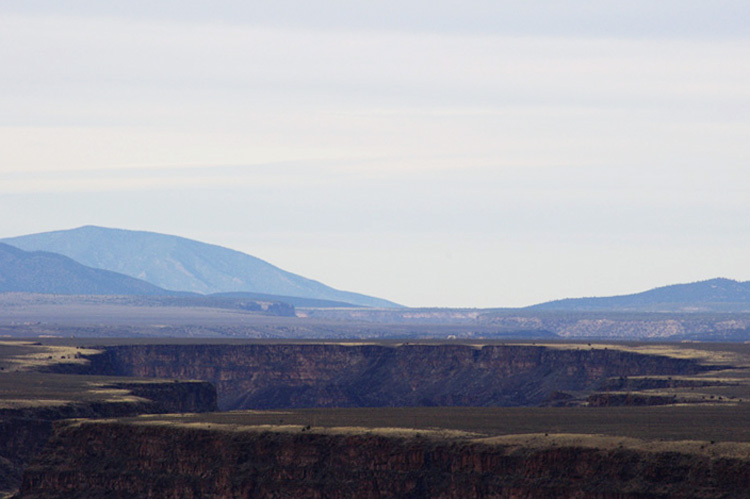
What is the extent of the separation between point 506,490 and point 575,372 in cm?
10760

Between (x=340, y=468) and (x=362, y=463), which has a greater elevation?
(x=362, y=463)

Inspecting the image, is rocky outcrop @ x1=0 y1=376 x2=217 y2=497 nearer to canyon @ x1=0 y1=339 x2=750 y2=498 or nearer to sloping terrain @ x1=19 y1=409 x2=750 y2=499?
canyon @ x1=0 y1=339 x2=750 y2=498

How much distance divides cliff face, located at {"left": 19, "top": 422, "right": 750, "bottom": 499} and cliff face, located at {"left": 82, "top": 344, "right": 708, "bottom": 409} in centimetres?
8250

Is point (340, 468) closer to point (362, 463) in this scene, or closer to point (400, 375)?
point (362, 463)

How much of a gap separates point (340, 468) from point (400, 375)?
384 ft

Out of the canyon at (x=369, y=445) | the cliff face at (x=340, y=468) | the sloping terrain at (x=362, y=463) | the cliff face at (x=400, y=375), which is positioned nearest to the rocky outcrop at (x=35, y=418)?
the canyon at (x=369, y=445)

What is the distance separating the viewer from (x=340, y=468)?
80.9m

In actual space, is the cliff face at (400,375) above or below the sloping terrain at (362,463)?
above

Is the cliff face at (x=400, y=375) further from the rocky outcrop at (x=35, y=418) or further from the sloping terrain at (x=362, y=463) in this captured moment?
the sloping terrain at (x=362, y=463)

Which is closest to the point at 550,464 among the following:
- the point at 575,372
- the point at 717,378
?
the point at 717,378

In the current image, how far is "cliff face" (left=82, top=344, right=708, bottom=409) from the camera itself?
180 m

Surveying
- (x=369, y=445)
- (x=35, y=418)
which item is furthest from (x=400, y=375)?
(x=369, y=445)

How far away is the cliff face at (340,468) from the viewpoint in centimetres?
7019

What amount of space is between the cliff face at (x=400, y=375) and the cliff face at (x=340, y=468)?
8250 centimetres
